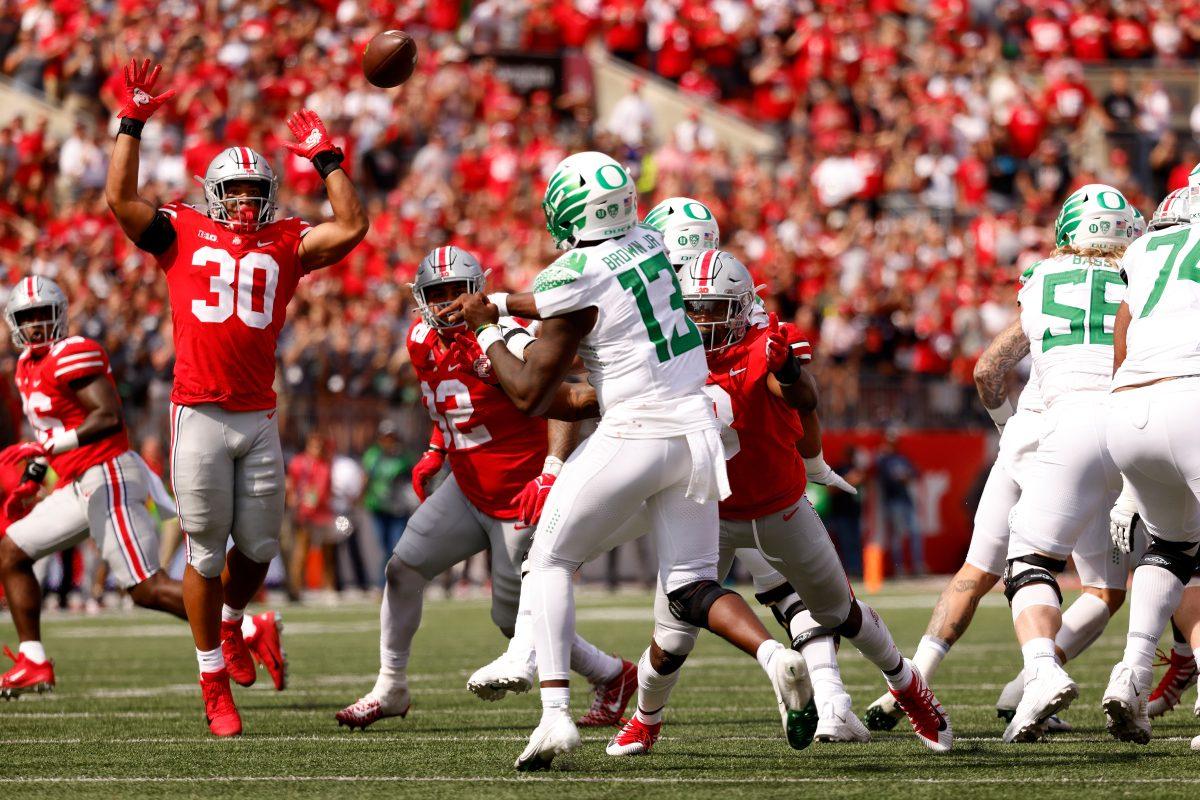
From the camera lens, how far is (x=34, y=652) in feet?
27.6

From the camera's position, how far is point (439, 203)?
18953 millimetres

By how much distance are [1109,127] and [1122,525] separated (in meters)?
15.0

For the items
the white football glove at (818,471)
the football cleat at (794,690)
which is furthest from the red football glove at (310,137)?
the football cleat at (794,690)

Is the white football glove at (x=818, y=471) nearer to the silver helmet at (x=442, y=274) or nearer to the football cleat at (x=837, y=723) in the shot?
the football cleat at (x=837, y=723)

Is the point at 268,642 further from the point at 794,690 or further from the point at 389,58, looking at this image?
the point at 794,690

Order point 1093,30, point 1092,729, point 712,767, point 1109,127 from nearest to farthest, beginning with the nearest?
point 712,767, point 1092,729, point 1109,127, point 1093,30

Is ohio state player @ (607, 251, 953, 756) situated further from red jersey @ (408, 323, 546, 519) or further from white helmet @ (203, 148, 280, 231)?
white helmet @ (203, 148, 280, 231)

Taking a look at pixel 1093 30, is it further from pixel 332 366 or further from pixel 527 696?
pixel 527 696

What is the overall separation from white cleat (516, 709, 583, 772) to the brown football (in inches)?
135

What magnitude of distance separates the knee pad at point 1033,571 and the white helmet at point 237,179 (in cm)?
321

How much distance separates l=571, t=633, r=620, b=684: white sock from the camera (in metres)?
7.39

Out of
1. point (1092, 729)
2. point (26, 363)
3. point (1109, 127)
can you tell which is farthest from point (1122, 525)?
point (1109, 127)

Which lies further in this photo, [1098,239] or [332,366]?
[332,366]

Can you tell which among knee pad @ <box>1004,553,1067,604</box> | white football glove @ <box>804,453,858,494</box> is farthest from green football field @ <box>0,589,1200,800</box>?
white football glove @ <box>804,453,858,494</box>
